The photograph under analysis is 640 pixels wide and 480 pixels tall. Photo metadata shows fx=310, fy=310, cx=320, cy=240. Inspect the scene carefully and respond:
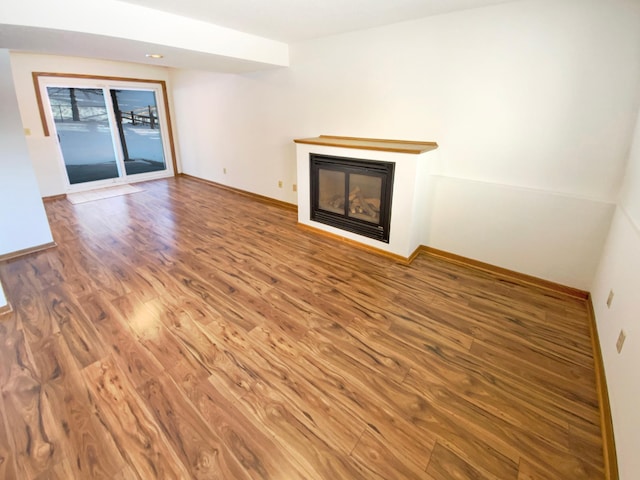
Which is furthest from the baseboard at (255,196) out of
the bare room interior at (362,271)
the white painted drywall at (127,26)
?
the white painted drywall at (127,26)

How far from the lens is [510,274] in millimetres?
2879

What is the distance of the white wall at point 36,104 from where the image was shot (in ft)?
15.7

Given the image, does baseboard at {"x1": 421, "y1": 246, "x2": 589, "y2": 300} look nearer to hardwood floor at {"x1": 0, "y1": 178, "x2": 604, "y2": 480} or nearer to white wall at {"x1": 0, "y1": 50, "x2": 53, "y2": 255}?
hardwood floor at {"x1": 0, "y1": 178, "x2": 604, "y2": 480}

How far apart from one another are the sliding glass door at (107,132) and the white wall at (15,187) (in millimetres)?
2597

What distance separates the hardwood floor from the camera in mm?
1399

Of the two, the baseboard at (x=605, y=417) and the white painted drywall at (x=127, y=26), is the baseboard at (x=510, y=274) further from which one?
the white painted drywall at (x=127, y=26)

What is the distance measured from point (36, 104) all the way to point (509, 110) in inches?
262

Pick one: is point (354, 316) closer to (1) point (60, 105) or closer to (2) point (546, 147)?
(2) point (546, 147)

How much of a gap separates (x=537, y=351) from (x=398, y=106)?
2521mm

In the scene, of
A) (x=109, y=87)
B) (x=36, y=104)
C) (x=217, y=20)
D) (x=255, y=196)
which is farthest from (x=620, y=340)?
(x=109, y=87)

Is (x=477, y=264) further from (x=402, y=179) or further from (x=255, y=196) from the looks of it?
(x=255, y=196)

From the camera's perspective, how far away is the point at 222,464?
4.48 ft

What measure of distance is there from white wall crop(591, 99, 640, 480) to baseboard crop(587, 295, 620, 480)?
0.04m

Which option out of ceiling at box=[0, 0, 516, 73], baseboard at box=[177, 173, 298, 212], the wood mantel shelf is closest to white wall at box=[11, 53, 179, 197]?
baseboard at box=[177, 173, 298, 212]
